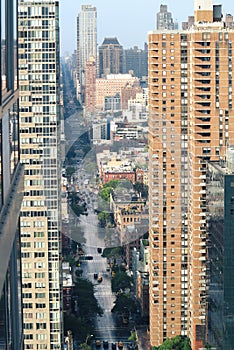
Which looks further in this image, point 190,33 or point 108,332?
point 108,332

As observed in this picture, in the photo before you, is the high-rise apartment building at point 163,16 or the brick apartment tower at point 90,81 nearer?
the high-rise apartment building at point 163,16

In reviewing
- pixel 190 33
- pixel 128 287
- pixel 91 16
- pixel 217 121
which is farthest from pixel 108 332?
pixel 91 16

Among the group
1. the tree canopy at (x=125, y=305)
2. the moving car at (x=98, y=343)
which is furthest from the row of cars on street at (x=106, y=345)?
the tree canopy at (x=125, y=305)

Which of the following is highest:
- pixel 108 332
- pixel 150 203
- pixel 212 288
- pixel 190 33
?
pixel 190 33

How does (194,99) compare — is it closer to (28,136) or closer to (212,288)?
(212,288)

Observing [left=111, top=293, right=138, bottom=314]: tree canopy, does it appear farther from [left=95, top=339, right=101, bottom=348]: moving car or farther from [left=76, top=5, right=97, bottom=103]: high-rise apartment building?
[left=76, top=5, right=97, bottom=103]: high-rise apartment building

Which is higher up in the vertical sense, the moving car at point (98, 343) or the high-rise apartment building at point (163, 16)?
the high-rise apartment building at point (163, 16)

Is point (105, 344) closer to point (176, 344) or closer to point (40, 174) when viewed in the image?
point (176, 344)

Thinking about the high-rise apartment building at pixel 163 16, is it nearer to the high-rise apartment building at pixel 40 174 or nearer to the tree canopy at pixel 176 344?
the tree canopy at pixel 176 344
